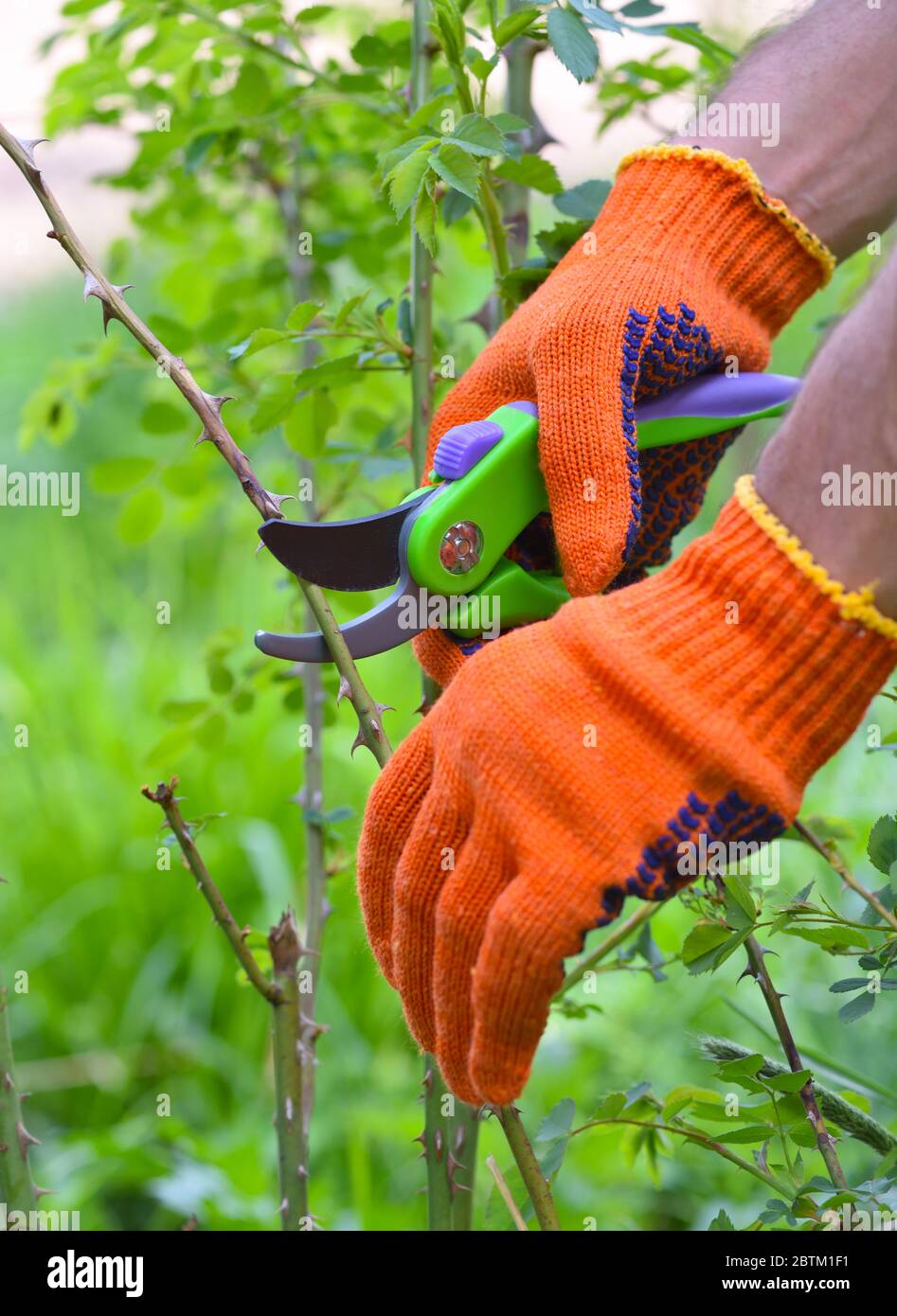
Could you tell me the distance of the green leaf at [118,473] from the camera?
1512 millimetres

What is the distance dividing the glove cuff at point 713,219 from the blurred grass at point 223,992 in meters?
0.68

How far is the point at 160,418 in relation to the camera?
152cm

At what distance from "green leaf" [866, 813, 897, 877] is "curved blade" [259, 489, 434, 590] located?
416mm

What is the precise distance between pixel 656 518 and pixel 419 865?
45 cm

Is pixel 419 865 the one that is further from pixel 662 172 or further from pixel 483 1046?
pixel 662 172

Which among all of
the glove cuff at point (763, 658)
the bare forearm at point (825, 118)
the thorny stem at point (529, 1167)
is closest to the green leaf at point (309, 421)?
the bare forearm at point (825, 118)

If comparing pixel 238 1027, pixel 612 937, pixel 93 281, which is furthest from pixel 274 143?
pixel 238 1027

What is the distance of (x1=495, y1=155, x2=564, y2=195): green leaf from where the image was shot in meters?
1.12

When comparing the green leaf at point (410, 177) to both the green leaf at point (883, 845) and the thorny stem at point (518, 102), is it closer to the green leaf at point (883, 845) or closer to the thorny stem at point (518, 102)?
the thorny stem at point (518, 102)

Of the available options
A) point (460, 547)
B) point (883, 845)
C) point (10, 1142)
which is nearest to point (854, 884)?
point (883, 845)

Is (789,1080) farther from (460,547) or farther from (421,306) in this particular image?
(421,306)

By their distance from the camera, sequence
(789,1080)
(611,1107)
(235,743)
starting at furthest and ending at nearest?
1. (235,743)
2. (611,1107)
3. (789,1080)

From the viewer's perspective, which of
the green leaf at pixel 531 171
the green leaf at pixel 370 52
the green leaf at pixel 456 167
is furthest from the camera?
the green leaf at pixel 370 52
